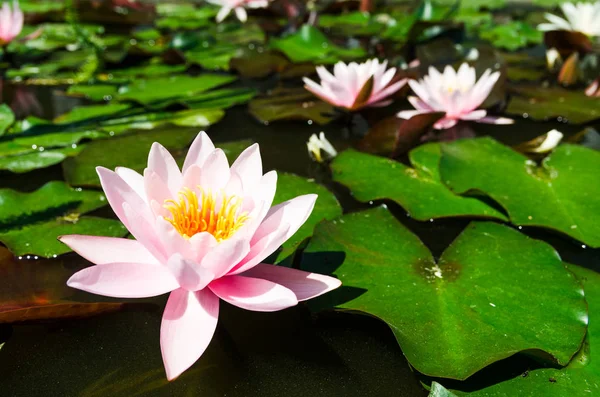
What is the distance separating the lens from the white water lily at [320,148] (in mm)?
1843

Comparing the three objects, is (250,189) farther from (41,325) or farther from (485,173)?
(485,173)

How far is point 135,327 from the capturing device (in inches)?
44.6

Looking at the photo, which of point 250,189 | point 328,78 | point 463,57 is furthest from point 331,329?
point 463,57

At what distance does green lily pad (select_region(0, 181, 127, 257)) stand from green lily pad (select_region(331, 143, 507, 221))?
2.59ft

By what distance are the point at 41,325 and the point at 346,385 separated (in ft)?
2.38

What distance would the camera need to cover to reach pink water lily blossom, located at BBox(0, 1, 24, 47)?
2.99m

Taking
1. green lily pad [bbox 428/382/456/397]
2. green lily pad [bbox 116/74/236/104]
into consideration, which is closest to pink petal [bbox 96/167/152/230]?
green lily pad [bbox 428/382/456/397]

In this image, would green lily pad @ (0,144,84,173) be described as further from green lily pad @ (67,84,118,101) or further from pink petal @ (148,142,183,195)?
pink petal @ (148,142,183,195)

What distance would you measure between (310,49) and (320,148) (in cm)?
180

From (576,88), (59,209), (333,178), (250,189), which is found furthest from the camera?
(576,88)

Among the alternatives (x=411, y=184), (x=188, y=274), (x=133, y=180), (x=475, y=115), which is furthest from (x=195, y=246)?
(x=475, y=115)

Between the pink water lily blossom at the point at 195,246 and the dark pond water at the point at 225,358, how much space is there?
0.12 metres

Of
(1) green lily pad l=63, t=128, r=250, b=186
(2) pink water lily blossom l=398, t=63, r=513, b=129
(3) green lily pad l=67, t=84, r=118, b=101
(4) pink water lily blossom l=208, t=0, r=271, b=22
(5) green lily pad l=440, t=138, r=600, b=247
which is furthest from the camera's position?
(4) pink water lily blossom l=208, t=0, r=271, b=22

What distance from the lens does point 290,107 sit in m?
2.40
